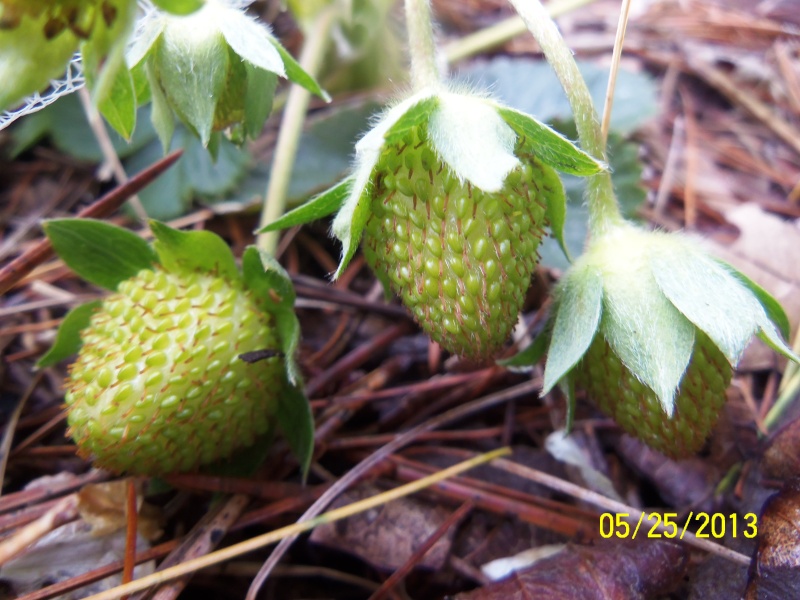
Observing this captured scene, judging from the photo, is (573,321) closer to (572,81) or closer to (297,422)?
Result: (572,81)

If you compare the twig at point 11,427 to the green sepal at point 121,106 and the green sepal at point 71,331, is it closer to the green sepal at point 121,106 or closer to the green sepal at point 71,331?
the green sepal at point 71,331

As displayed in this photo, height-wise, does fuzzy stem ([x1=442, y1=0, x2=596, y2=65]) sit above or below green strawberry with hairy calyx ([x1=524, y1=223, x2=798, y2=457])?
above

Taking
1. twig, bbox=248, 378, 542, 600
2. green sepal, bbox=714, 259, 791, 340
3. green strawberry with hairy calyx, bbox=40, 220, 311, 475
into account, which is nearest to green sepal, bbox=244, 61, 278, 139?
green strawberry with hairy calyx, bbox=40, 220, 311, 475

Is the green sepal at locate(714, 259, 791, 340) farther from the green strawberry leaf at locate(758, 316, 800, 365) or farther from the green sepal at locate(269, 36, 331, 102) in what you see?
the green sepal at locate(269, 36, 331, 102)

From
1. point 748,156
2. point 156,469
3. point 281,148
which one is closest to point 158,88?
point 281,148

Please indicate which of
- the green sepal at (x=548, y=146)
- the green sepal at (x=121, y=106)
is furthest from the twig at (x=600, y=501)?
the green sepal at (x=121, y=106)

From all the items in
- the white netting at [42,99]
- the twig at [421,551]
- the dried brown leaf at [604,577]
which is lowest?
the dried brown leaf at [604,577]

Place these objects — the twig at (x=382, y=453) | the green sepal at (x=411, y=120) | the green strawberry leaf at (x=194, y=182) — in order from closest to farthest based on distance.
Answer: the green sepal at (x=411, y=120)
the twig at (x=382, y=453)
the green strawberry leaf at (x=194, y=182)
